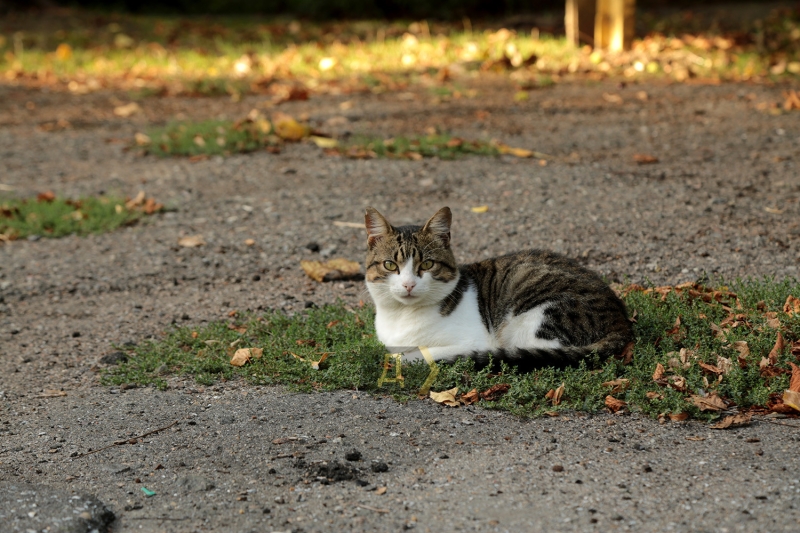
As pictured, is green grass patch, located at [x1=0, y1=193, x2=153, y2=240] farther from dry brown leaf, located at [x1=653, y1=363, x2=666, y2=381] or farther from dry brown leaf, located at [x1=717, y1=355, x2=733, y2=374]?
dry brown leaf, located at [x1=717, y1=355, x2=733, y2=374]

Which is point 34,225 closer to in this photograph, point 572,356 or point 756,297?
point 572,356

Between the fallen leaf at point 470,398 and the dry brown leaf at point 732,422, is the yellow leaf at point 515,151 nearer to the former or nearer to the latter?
the fallen leaf at point 470,398

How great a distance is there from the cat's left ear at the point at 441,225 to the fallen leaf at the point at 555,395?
3.05 feet

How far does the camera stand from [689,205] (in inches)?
261

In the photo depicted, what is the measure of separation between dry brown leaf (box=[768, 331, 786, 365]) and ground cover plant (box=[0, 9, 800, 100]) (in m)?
7.02

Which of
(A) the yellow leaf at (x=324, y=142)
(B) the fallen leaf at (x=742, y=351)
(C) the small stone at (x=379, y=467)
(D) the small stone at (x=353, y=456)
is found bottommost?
(C) the small stone at (x=379, y=467)

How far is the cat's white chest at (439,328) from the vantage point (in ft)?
14.1

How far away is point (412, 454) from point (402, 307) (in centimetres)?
102

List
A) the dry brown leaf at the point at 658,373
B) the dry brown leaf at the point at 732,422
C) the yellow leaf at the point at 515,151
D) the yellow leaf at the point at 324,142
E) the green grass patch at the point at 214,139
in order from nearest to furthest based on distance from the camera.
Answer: the dry brown leaf at the point at 732,422 → the dry brown leaf at the point at 658,373 → the yellow leaf at the point at 515,151 → the yellow leaf at the point at 324,142 → the green grass patch at the point at 214,139

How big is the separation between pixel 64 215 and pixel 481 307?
439 cm

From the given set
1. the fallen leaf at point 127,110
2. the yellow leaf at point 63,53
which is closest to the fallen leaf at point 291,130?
the fallen leaf at point 127,110

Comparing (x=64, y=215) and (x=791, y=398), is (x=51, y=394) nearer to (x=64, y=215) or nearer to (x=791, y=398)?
(x=64, y=215)

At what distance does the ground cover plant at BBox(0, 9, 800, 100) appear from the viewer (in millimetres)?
11289

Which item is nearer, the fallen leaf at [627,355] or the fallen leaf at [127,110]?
the fallen leaf at [627,355]
